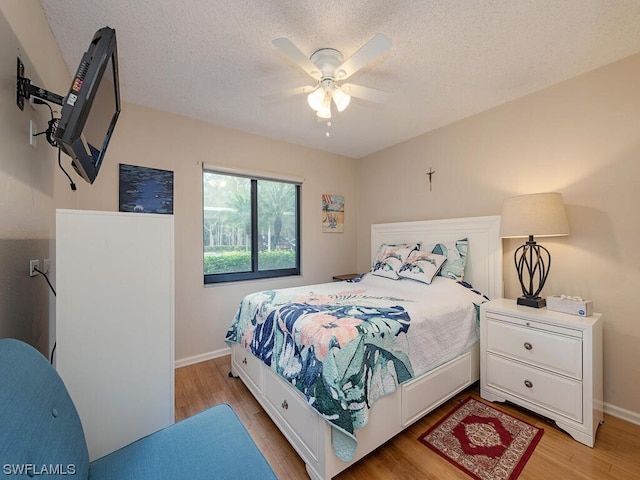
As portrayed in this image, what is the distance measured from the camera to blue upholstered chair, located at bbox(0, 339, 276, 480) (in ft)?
1.92

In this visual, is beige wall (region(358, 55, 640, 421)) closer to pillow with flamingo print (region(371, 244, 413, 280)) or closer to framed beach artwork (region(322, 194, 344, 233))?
pillow with flamingo print (region(371, 244, 413, 280))

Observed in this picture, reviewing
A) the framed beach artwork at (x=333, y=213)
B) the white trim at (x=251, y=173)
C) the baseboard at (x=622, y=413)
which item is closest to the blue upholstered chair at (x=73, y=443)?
the white trim at (x=251, y=173)

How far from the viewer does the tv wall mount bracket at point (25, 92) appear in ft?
3.64

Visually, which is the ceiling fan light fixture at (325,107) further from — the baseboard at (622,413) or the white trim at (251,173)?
the baseboard at (622,413)

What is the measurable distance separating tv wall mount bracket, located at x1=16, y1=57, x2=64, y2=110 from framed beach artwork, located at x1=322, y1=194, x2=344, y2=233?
9.15ft

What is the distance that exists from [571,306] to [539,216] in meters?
0.64

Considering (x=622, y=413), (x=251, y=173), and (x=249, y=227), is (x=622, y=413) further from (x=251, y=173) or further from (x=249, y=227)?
(x=251, y=173)

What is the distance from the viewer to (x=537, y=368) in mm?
1800

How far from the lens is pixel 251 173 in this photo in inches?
118

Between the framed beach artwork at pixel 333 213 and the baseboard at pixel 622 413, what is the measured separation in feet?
9.66

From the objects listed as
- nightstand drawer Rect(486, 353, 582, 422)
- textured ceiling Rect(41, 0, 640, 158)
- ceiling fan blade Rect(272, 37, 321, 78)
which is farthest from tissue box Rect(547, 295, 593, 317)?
ceiling fan blade Rect(272, 37, 321, 78)

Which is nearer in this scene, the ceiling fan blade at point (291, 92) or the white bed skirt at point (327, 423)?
the white bed skirt at point (327, 423)

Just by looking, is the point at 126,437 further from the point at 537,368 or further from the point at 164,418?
the point at 537,368

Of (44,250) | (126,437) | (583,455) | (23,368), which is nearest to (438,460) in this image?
(583,455)
